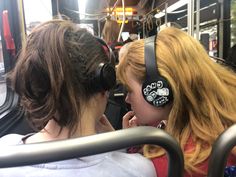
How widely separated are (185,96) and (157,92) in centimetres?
9

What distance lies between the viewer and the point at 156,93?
90cm

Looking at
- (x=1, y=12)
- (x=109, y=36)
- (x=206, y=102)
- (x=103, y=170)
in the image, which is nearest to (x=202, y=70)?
(x=206, y=102)

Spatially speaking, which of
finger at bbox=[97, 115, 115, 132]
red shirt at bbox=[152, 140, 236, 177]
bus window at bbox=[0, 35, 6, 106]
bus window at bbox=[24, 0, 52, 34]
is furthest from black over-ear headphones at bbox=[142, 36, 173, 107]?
bus window at bbox=[24, 0, 52, 34]

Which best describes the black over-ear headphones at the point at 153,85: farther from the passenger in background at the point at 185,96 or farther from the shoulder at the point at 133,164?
the shoulder at the point at 133,164

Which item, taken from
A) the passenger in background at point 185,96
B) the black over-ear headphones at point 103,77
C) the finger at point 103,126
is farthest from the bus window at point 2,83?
the black over-ear headphones at point 103,77

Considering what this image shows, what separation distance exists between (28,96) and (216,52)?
10.4 ft

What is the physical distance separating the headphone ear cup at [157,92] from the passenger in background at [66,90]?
0.55 feet

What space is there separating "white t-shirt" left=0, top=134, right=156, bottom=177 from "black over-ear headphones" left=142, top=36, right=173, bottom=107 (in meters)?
0.23

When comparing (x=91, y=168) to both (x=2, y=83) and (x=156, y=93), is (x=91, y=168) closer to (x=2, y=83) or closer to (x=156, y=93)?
(x=156, y=93)

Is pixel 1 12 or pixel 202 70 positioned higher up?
pixel 1 12

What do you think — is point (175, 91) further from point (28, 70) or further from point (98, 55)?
point (28, 70)

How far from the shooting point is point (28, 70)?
0.69 meters

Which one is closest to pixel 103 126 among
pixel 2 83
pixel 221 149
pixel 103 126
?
pixel 103 126

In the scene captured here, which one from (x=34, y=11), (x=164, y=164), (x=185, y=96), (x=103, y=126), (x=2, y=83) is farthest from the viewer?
(x=34, y=11)
